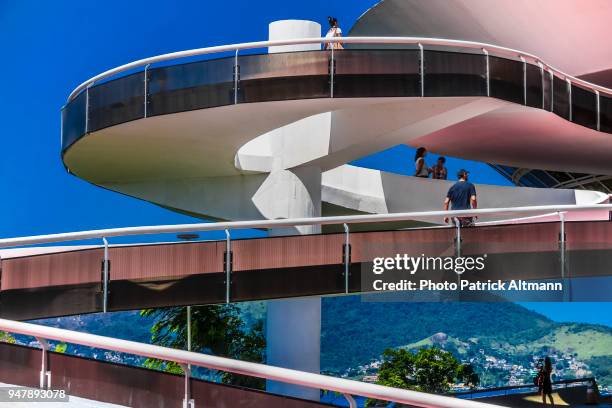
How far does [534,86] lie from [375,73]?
12.1 feet

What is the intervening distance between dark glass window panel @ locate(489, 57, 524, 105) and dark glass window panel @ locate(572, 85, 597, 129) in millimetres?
3410

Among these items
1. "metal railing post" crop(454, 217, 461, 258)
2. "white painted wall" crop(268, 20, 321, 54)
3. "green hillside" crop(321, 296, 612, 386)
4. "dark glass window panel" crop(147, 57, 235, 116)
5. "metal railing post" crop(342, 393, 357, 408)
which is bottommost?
"green hillside" crop(321, 296, 612, 386)

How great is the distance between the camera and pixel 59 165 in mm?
Result: 76438

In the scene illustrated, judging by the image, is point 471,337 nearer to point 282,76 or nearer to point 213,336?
point 213,336

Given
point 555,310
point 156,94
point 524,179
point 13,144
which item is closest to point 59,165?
point 13,144

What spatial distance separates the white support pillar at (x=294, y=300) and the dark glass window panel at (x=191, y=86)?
281 centimetres

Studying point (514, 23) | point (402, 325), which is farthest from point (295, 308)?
point (402, 325)

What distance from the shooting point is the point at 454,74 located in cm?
1844

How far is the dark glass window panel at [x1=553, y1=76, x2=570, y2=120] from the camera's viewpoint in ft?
69.0

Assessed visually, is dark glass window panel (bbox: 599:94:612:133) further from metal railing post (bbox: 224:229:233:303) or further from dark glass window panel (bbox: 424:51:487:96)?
metal railing post (bbox: 224:229:233:303)

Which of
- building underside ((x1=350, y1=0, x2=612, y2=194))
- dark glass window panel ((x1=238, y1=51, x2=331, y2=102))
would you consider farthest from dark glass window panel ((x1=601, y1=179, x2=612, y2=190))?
dark glass window panel ((x1=238, y1=51, x2=331, y2=102))

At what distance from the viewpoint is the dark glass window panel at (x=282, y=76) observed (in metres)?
18.1

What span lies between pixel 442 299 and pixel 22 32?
69.8 meters

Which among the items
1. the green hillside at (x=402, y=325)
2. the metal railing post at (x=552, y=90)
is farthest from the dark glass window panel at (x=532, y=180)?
the green hillside at (x=402, y=325)
